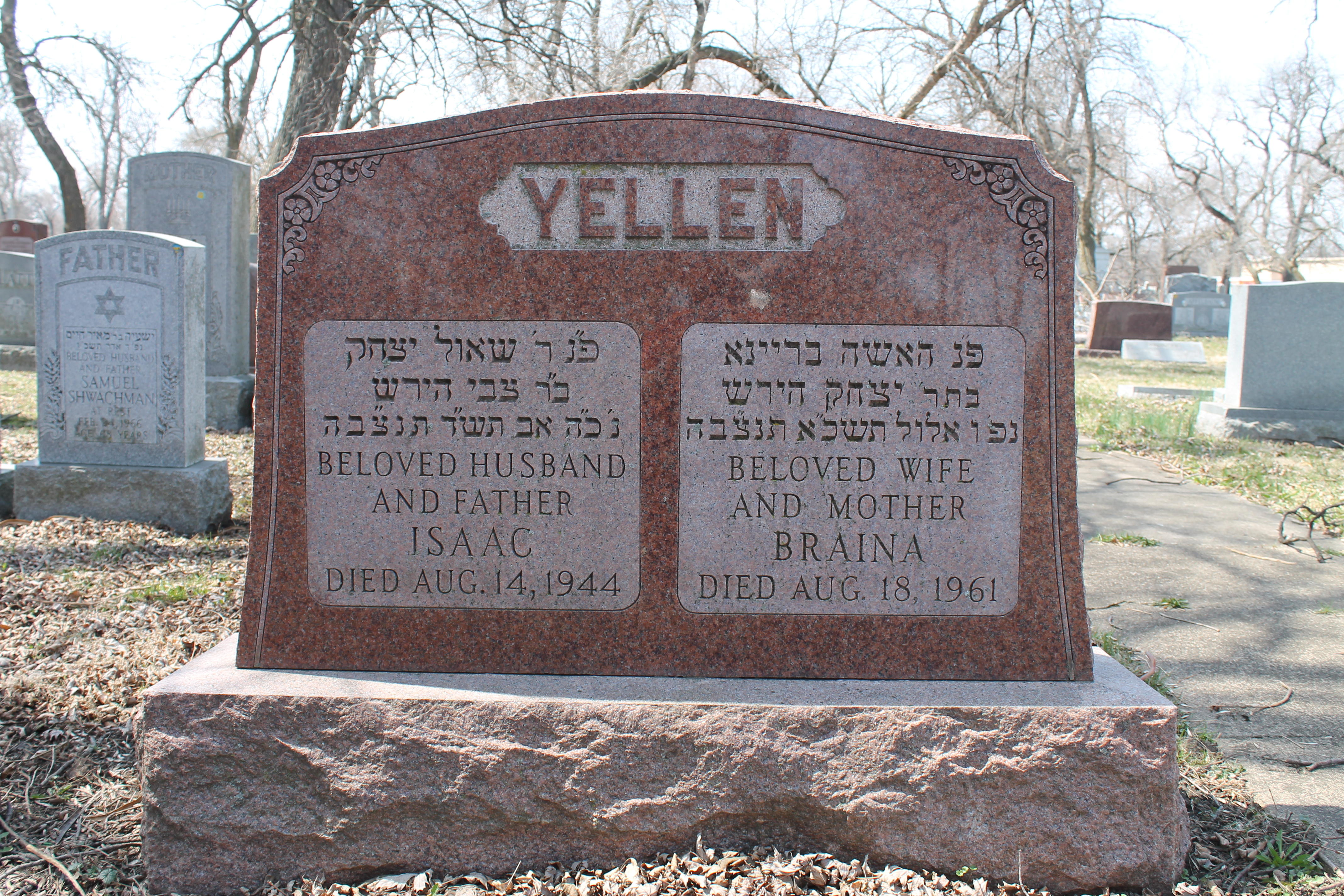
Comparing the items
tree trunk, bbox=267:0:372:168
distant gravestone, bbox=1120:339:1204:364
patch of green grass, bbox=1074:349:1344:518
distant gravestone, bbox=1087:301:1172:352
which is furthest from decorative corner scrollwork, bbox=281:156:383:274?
distant gravestone, bbox=1087:301:1172:352

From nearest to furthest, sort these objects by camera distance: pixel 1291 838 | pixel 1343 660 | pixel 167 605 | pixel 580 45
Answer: pixel 1291 838
pixel 1343 660
pixel 167 605
pixel 580 45

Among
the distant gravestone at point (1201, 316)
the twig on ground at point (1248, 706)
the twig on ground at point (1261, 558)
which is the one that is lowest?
the twig on ground at point (1248, 706)

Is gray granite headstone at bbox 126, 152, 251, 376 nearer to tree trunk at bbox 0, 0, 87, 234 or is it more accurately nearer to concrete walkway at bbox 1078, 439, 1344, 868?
concrete walkway at bbox 1078, 439, 1344, 868

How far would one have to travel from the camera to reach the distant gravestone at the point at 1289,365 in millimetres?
8734

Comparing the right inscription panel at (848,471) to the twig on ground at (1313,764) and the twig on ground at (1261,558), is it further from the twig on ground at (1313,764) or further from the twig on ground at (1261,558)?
the twig on ground at (1261,558)

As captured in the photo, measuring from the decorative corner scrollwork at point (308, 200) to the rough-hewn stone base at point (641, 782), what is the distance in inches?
44.9

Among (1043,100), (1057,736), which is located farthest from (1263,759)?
(1043,100)

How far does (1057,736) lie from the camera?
2.21m

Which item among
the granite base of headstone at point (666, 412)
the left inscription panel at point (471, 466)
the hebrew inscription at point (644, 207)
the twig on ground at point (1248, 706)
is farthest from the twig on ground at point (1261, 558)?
the left inscription panel at point (471, 466)

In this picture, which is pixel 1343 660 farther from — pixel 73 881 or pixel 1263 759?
pixel 73 881

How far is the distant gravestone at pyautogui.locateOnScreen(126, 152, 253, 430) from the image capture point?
8828mm

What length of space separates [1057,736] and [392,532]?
1760 mm

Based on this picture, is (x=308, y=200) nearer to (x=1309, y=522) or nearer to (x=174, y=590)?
(x=174, y=590)

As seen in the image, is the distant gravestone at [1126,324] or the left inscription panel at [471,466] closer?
the left inscription panel at [471,466]
